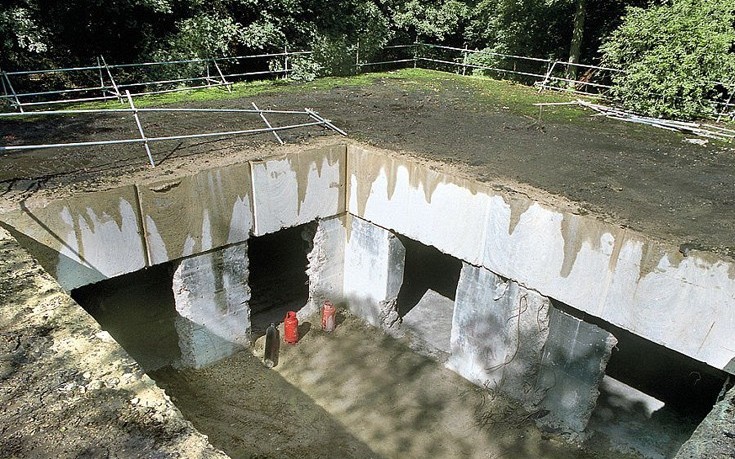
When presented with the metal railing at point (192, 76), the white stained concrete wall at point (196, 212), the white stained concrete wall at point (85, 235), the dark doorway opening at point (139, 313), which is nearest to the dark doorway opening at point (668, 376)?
the metal railing at point (192, 76)

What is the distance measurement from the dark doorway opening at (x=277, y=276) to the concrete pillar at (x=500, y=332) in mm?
3077

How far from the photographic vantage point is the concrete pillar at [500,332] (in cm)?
723

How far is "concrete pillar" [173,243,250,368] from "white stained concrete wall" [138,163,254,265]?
1.01 feet

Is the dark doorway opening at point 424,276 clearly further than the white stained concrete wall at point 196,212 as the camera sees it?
Yes

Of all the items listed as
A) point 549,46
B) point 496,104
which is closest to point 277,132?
point 496,104

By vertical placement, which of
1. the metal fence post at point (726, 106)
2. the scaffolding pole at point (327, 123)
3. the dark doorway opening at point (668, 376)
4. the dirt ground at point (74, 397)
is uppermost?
the metal fence post at point (726, 106)

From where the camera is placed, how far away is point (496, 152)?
8.53 m

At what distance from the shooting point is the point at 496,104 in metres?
12.2

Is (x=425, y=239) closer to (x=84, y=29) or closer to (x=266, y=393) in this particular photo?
(x=266, y=393)

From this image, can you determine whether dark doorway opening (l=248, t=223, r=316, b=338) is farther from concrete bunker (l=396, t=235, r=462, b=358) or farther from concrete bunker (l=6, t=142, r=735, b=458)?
concrete bunker (l=396, t=235, r=462, b=358)

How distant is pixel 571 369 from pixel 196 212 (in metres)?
5.64

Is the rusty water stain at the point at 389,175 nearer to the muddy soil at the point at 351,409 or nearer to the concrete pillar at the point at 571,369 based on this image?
the concrete pillar at the point at 571,369

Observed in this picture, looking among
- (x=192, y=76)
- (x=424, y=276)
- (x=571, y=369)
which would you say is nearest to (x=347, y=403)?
(x=571, y=369)

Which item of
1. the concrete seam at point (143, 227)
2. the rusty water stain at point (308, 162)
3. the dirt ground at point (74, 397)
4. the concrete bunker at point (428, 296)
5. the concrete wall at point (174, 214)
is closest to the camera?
the dirt ground at point (74, 397)
